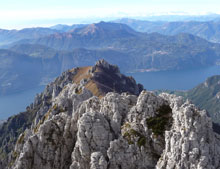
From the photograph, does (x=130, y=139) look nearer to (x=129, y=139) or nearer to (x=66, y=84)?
(x=129, y=139)

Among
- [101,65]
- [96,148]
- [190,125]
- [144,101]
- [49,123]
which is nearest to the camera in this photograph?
[190,125]

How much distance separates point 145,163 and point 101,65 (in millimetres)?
154385

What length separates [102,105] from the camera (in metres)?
46.9

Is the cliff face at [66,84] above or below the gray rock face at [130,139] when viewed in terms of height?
below

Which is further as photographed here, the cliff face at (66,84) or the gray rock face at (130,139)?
the cliff face at (66,84)

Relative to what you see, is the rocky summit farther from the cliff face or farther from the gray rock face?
the cliff face

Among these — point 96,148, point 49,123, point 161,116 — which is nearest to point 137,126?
point 161,116

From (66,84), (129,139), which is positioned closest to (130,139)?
(129,139)

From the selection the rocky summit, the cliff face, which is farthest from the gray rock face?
the cliff face

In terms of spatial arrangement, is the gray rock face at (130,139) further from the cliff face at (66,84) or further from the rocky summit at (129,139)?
the cliff face at (66,84)

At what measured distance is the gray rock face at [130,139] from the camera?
103ft

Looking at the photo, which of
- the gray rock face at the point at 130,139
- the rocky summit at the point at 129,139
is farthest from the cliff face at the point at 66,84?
the gray rock face at the point at 130,139

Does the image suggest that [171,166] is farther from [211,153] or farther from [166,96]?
[166,96]

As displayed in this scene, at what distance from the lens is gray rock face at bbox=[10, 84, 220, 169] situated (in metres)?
31.3
